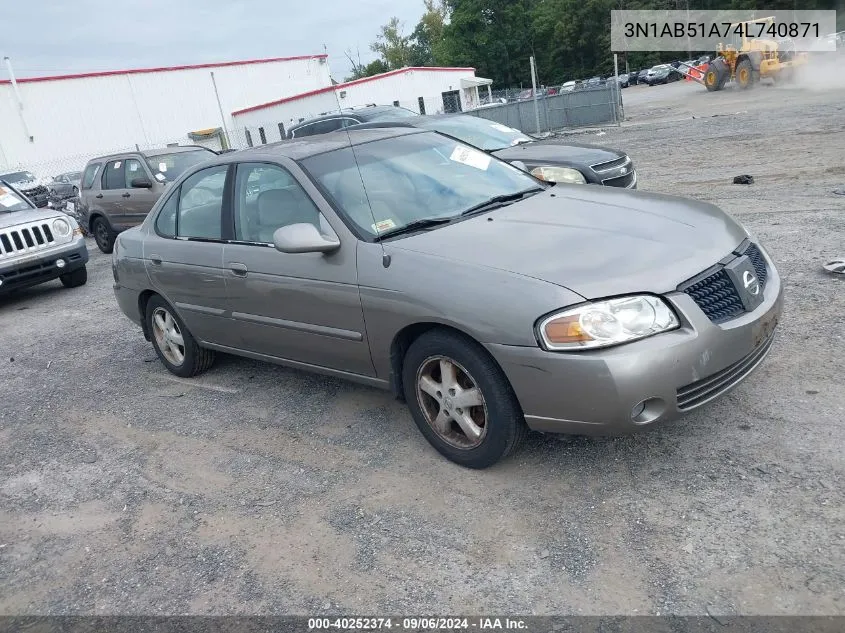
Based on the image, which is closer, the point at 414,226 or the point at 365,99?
the point at 414,226

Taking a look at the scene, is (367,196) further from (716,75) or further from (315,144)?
(716,75)

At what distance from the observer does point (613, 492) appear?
3.34 m

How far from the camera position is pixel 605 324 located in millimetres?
3098

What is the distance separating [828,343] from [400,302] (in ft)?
8.82

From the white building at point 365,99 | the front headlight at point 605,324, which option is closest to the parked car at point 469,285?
the front headlight at point 605,324

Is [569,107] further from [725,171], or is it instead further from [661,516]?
[661,516]

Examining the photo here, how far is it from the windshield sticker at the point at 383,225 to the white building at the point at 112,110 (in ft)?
102

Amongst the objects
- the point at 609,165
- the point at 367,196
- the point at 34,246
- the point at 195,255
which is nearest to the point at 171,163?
the point at 34,246

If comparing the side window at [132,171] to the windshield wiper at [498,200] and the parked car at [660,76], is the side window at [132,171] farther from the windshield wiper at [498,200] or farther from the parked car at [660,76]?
the parked car at [660,76]

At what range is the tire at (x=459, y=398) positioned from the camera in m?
3.36

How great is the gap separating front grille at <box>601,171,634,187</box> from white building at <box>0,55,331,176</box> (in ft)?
89.2

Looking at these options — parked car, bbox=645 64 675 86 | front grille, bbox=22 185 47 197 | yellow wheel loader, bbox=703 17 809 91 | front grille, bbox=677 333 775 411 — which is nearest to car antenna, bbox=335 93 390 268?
front grille, bbox=677 333 775 411

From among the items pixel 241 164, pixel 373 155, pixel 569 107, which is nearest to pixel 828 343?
pixel 373 155

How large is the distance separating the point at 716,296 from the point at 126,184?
37.5 feet
